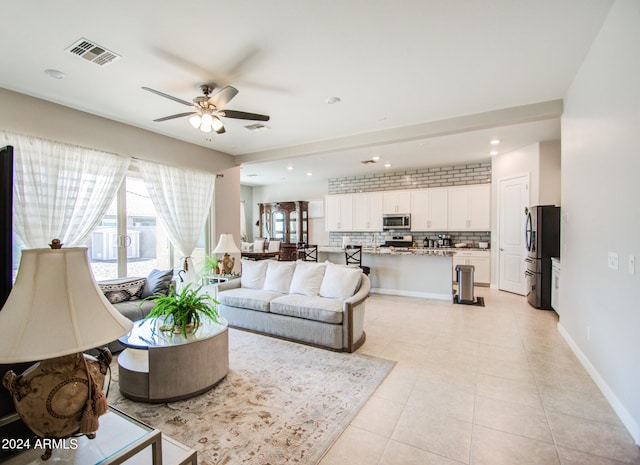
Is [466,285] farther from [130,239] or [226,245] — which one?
[130,239]

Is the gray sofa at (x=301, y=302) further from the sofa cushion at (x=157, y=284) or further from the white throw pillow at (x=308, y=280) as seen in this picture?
the sofa cushion at (x=157, y=284)

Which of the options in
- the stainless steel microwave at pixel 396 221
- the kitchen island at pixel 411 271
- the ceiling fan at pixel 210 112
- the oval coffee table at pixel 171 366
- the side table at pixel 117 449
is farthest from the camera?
the stainless steel microwave at pixel 396 221

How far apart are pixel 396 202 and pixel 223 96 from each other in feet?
18.7

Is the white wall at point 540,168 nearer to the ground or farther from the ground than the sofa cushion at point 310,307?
farther from the ground

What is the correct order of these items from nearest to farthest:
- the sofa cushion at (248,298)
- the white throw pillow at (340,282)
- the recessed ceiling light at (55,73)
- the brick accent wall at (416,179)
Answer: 1. the recessed ceiling light at (55,73)
2. the white throw pillow at (340,282)
3. the sofa cushion at (248,298)
4. the brick accent wall at (416,179)

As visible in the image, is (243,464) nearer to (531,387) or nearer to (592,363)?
(531,387)

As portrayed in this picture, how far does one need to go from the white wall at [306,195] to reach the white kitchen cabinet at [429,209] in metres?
2.70

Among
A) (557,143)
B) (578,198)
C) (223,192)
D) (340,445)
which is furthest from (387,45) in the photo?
(557,143)

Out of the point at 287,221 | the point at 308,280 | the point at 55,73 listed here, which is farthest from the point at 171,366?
the point at 287,221

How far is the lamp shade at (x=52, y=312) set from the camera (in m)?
0.90

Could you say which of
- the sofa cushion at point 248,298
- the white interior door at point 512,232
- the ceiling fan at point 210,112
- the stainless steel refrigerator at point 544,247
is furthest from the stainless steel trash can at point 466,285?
the ceiling fan at point 210,112

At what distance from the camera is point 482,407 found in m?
2.25

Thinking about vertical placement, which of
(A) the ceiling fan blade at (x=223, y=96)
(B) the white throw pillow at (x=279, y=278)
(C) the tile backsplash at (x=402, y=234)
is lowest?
(B) the white throw pillow at (x=279, y=278)

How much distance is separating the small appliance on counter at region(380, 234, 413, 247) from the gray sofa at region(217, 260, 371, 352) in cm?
433
